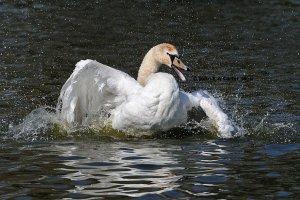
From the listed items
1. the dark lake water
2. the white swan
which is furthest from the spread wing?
the dark lake water

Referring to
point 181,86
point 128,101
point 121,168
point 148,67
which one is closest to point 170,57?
point 148,67

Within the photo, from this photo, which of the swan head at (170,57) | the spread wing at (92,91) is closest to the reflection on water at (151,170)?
the spread wing at (92,91)

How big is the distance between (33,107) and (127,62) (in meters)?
4.57

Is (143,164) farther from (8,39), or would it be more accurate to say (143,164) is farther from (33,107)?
(8,39)

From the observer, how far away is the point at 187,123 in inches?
442

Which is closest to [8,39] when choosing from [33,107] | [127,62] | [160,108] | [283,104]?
[127,62]

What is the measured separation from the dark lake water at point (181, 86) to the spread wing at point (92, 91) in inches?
12.1

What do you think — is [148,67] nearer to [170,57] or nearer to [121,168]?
[170,57]

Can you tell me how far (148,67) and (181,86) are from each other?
364 centimetres

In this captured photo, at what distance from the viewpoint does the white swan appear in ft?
34.4

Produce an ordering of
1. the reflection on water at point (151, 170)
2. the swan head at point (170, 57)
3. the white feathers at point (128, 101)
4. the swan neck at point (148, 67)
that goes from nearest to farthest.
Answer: the reflection on water at point (151, 170) → the white feathers at point (128, 101) → the swan head at point (170, 57) → the swan neck at point (148, 67)

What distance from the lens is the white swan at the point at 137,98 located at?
1050 centimetres

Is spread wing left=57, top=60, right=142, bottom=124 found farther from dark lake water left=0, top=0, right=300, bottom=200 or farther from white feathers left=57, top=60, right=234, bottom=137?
dark lake water left=0, top=0, right=300, bottom=200

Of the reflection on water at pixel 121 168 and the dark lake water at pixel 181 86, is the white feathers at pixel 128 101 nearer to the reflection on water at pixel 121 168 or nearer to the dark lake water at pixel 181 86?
the dark lake water at pixel 181 86
